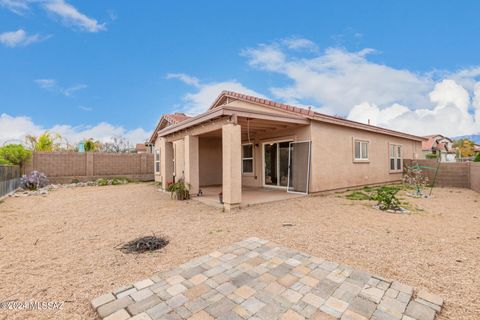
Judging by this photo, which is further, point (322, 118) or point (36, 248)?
point (322, 118)

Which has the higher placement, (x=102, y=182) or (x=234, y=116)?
(x=234, y=116)

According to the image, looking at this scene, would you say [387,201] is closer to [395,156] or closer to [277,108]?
[277,108]

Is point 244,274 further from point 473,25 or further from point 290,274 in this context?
point 473,25

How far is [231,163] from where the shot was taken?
6.73 metres

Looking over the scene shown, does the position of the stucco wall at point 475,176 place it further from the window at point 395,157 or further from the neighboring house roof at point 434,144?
the neighboring house roof at point 434,144

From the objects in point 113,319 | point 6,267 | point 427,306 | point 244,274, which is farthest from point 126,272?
point 427,306

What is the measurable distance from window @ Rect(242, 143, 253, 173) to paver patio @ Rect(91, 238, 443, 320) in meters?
8.78

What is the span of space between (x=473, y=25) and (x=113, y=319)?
1748 cm

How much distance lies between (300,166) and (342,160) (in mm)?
2302

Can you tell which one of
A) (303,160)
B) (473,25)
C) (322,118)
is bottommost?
(303,160)

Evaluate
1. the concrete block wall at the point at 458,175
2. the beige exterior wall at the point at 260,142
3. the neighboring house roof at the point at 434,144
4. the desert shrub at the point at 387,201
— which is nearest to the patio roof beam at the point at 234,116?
the beige exterior wall at the point at 260,142

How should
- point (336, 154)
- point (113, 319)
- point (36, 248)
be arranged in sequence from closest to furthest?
point (113, 319) < point (36, 248) < point (336, 154)

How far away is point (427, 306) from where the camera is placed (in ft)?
7.91

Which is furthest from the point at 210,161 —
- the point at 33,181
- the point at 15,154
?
the point at 15,154
